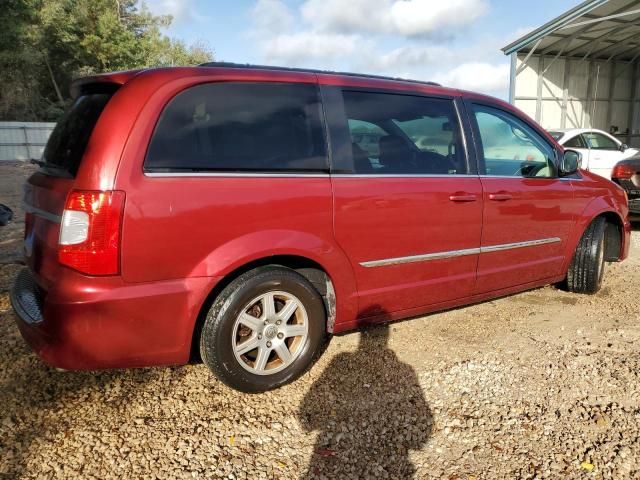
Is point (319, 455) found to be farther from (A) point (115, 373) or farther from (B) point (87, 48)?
(B) point (87, 48)

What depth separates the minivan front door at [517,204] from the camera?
3.59 metres

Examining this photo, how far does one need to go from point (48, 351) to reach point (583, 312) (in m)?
4.00

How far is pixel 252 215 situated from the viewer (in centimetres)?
257

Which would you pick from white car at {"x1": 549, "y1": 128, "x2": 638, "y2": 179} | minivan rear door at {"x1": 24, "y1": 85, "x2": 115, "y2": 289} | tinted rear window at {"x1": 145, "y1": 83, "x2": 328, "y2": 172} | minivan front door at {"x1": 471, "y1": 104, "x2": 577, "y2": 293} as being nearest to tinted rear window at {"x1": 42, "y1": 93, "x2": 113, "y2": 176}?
minivan rear door at {"x1": 24, "y1": 85, "x2": 115, "y2": 289}

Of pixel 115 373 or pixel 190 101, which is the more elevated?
pixel 190 101

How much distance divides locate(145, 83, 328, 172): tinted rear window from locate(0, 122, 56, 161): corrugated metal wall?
828 inches

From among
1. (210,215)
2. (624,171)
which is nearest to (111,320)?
(210,215)

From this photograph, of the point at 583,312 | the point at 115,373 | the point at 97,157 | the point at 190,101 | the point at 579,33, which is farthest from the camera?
the point at 579,33

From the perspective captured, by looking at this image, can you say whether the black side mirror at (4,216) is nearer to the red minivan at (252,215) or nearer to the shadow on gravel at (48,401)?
the shadow on gravel at (48,401)

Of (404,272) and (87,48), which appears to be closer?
(404,272)

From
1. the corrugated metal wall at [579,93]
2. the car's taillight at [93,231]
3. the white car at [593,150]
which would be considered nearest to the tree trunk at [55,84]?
the corrugated metal wall at [579,93]

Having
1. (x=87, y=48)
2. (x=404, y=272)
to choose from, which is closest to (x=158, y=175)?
(x=404, y=272)

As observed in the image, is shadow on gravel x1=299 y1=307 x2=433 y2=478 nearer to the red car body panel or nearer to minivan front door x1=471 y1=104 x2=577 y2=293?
the red car body panel

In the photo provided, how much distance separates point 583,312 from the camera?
413 centimetres
